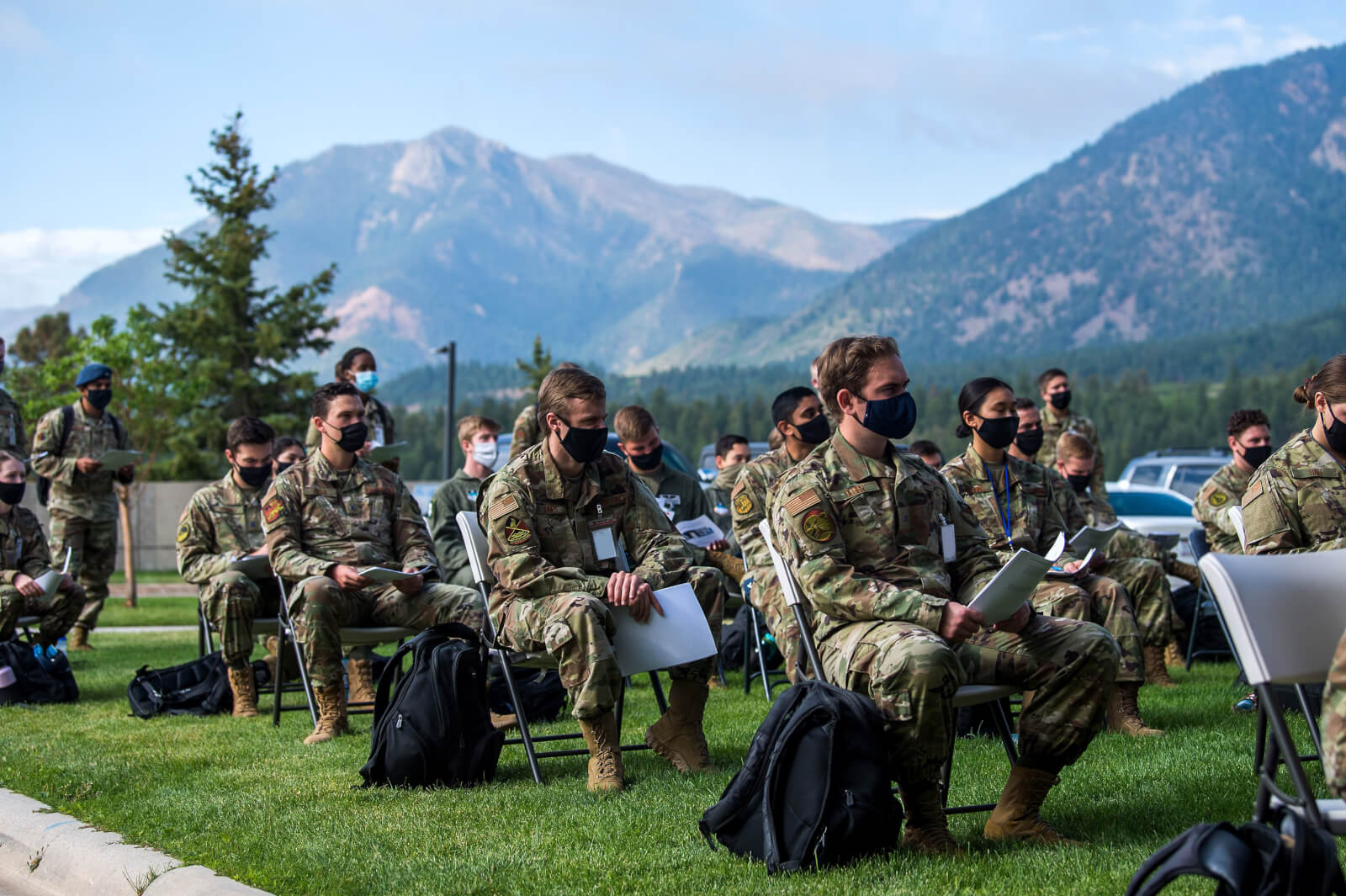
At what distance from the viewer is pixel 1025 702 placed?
422 centimetres

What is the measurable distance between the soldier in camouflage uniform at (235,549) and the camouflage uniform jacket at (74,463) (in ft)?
10.3

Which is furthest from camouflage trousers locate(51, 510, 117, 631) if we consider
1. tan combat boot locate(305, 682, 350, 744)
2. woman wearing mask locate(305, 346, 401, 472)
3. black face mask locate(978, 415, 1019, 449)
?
black face mask locate(978, 415, 1019, 449)

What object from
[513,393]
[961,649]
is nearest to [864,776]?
[961,649]

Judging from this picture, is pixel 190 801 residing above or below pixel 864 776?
below

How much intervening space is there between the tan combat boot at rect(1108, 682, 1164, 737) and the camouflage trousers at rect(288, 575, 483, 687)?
10.5 feet

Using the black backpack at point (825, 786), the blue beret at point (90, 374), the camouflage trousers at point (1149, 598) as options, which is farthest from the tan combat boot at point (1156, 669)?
the blue beret at point (90, 374)

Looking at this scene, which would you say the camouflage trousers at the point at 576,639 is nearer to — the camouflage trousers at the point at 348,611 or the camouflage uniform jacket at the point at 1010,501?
the camouflage trousers at the point at 348,611

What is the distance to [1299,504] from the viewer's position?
5199 millimetres

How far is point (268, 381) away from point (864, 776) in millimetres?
30595

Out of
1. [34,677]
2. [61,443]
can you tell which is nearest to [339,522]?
[34,677]

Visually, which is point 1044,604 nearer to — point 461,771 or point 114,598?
point 461,771

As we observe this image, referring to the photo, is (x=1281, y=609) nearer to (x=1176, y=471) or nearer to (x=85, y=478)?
(x=85, y=478)

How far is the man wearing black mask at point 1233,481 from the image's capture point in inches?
320

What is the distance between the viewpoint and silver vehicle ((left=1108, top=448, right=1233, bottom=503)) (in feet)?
62.8
